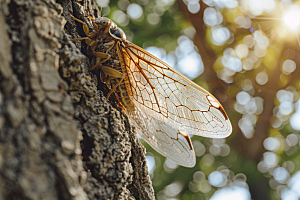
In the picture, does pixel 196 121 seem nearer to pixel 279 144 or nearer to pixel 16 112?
pixel 16 112

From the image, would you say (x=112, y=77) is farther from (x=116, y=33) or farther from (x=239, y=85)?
(x=239, y=85)

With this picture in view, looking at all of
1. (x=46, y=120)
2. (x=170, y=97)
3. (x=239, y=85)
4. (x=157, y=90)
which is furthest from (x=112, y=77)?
(x=239, y=85)

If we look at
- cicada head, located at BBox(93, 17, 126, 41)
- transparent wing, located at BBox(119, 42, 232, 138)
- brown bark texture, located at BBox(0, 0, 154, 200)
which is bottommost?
brown bark texture, located at BBox(0, 0, 154, 200)

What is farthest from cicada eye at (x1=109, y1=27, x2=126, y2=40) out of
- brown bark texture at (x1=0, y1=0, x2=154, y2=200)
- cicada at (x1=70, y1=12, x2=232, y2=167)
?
brown bark texture at (x1=0, y1=0, x2=154, y2=200)

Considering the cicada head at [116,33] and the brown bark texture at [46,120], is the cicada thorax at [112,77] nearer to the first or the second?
the cicada head at [116,33]

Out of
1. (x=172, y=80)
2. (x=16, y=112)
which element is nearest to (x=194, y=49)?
(x=172, y=80)

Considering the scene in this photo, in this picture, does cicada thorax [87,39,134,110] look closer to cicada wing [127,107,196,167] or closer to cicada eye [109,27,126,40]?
cicada eye [109,27,126,40]
